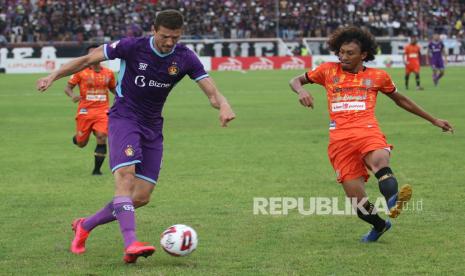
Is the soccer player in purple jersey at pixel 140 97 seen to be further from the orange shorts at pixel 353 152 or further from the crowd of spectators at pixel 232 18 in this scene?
the crowd of spectators at pixel 232 18

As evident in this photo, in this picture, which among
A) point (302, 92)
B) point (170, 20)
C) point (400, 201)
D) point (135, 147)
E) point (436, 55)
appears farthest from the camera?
point (436, 55)

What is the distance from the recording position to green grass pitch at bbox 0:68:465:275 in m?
7.53

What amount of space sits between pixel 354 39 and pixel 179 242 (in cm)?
271

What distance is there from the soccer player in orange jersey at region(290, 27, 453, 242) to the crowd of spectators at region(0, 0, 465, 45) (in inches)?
1802

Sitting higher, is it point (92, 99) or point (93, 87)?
point (93, 87)

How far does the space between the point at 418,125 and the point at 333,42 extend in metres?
13.5

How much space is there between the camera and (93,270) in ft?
23.7

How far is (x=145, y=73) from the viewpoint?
7.85 meters

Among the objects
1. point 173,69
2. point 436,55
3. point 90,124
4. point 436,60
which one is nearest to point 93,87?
point 90,124

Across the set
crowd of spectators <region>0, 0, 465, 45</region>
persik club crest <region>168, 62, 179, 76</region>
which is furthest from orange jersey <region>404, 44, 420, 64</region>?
persik club crest <region>168, 62, 179, 76</region>

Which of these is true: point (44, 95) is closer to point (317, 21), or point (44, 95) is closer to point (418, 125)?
point (418, 125)

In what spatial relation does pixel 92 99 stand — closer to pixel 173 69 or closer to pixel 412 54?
pixel 173 69

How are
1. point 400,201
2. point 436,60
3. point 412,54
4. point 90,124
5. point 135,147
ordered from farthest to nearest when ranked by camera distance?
point 436,60 → point 412,54 → point 90,124 → point 135,147 → point 400,201

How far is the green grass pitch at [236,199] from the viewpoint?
24.7 ft
